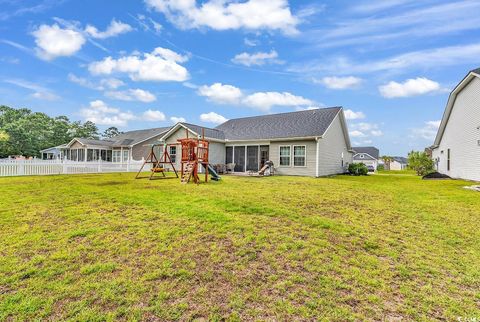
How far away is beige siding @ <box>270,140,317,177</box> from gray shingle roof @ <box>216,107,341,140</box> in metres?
0.59

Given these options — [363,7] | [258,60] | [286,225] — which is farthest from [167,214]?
[258,60]

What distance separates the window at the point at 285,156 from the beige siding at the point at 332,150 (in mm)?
2267

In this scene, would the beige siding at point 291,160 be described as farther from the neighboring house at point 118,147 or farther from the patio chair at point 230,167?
the neighboring house at point 118,147

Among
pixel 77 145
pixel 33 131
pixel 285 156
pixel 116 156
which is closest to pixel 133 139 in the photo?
pixel 116 156

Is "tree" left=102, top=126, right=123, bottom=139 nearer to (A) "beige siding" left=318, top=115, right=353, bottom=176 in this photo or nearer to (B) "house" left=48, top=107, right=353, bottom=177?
(B) "house" left=48, top=107, right=353, bottom=177

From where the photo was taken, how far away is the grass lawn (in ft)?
7.91

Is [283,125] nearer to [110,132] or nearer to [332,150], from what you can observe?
[332,150]

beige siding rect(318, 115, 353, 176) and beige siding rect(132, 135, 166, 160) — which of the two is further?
beige siding rect(132, 135, 166, 160)

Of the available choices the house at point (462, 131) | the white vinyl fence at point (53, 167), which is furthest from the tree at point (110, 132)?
the house at point (462, 131)

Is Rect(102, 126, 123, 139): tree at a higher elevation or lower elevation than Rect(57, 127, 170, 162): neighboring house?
higher

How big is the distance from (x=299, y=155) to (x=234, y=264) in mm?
14952

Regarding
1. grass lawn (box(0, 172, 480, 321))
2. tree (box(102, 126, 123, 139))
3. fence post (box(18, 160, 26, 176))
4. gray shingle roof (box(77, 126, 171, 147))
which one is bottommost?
grass lawn (box(0, 172, 480, 321))

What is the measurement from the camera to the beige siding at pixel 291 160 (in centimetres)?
1681

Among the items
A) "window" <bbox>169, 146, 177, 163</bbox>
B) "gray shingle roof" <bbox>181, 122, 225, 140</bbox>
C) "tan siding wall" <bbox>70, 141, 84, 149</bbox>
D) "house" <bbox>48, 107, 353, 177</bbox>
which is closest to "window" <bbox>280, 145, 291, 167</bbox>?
"house" <bbox>48, 107, 353, 177</bbox>
